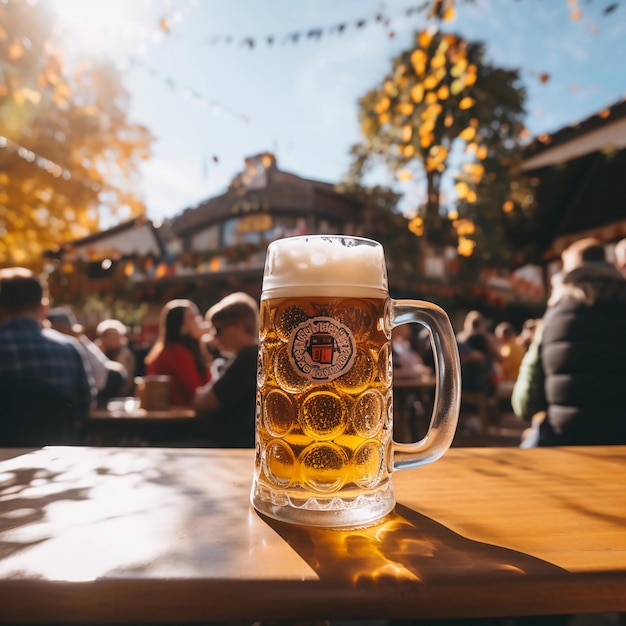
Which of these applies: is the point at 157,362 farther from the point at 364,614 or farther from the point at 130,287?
the point at 130,287

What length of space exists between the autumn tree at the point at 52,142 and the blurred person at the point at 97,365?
389 cm

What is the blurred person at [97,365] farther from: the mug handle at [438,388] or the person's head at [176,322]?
the mug handle at [438,388]

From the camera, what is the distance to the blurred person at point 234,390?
Answer: 265cm

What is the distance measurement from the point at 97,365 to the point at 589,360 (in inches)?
133

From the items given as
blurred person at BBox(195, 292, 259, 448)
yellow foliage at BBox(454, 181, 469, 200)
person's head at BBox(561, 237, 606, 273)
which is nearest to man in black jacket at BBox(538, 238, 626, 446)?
person's head at BBox(561, 237, 606, 273)

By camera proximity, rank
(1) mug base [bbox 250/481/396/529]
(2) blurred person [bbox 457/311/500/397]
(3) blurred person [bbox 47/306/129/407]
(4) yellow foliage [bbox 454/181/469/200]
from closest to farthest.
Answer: (1) mug base [bbox 250/481/396/529], (3) blurred person [bbox 47/306/129/407], (2) blurred person [bbox 457/311/500/397], (4) yellow foliage [bbox 454/181/469/200]

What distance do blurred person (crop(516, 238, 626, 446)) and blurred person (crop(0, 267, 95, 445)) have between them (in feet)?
7.65

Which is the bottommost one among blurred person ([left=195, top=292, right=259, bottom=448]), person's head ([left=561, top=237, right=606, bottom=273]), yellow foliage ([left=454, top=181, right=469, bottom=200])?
blurred person ([left=195, top=292, right=259, bottom=448])

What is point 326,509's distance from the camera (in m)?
0.58

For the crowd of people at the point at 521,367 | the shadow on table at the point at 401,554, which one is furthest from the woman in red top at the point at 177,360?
the shadow on table at the point at 401,554

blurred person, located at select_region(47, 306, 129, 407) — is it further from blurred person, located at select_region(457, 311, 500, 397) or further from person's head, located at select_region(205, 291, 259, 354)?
blurred person, located at select_region(457, 311, 500, 397)

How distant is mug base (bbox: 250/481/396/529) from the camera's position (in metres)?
0.57

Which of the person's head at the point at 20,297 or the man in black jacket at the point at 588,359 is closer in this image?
the man in black jacket at the point at 588,359

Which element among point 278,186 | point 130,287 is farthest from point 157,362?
point 278,186
